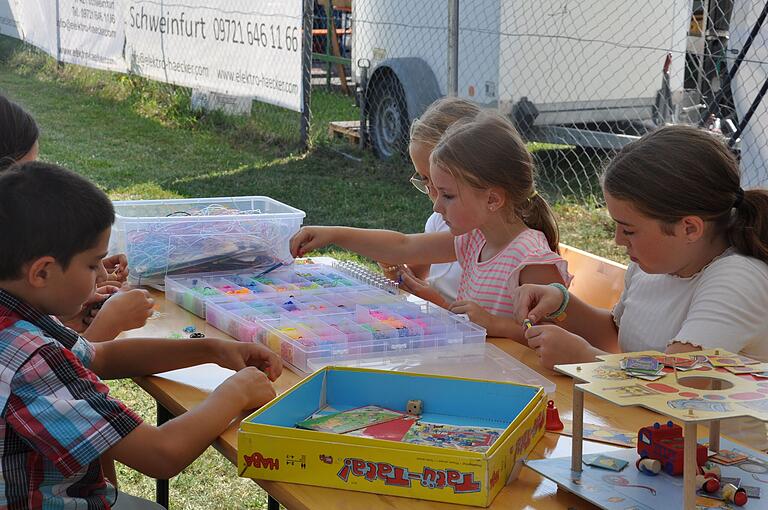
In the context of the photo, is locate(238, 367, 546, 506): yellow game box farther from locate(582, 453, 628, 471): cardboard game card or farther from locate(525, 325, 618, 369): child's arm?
locate(525, 325, 618, 369): child's arm

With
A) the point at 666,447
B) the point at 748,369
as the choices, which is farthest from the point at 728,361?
the point at 666,447

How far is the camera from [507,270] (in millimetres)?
2604

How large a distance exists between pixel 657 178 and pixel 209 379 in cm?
100

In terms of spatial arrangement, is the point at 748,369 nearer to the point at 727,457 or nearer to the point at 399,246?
the point at 727,457

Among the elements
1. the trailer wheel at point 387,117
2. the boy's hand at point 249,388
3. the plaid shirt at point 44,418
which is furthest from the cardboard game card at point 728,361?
the trailer wheel at point 387,117

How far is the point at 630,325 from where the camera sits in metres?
2.27

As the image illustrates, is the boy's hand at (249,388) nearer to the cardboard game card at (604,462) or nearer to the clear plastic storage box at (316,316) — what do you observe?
the clear plastic storage box at (316,316)

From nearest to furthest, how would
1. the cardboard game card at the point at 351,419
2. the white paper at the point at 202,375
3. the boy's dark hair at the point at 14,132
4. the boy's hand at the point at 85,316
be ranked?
the cardboard game card at the point at 351,419 < the white paper at the point at 202,375 < the boy's hand at the point at 85,316 < the boy's dark hair at the point at 14,132

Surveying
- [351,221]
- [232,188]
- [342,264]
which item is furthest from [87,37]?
[342,264]

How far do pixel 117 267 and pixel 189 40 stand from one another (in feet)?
22.1

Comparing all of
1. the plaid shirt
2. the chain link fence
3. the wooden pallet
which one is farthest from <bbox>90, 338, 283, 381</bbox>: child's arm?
the wooden pallet

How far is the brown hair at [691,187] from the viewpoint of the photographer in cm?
199

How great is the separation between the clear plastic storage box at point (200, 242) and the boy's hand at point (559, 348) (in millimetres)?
972

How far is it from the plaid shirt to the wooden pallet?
7.21 m
